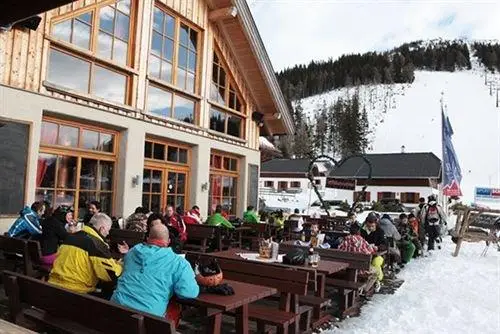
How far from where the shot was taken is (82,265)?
13.8 feet

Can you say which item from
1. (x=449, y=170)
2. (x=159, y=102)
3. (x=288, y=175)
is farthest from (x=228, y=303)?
(x=288, y=175)

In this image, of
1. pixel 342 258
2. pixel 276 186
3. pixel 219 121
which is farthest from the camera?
pixel 276 186

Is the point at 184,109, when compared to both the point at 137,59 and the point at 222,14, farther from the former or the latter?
the point at 222,14

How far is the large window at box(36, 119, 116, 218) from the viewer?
966cm

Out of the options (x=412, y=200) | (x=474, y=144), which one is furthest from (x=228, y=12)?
(x=474, y=144)

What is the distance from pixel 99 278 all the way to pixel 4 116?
5.74 m

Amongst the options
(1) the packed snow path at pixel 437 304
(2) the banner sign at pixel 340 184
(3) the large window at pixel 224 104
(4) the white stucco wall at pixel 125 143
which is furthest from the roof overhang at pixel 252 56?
(1) the packed snow path at pixel 437 304

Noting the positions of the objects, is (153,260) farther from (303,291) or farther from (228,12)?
(228,12)

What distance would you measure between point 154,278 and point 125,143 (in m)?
8.15

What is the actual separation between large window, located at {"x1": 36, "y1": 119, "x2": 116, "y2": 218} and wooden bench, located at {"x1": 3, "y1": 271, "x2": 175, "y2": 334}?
5.89 meters

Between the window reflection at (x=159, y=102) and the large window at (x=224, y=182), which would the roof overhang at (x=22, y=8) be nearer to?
the window reflection at (x=159, y=102)

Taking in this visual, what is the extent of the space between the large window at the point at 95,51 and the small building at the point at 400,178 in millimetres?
41941

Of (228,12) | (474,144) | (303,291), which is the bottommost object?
(303,291)

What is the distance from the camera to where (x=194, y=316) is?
20.2 ft
